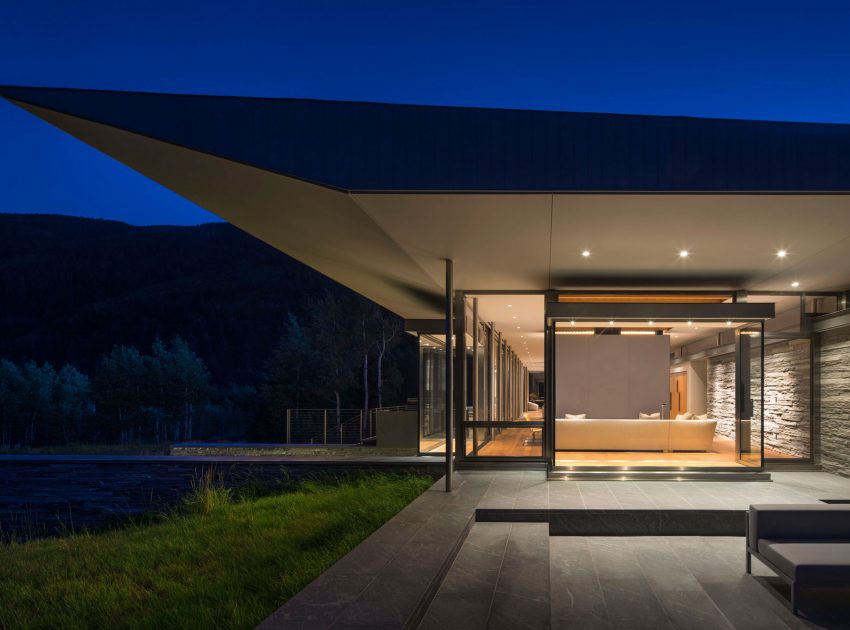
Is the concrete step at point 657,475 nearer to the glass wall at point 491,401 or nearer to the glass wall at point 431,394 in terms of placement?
the glass wall at point 491,401

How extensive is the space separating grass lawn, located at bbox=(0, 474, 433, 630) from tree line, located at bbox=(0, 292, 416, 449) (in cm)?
2514

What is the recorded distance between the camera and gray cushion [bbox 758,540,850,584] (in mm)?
4855

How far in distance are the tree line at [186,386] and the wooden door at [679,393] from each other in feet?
51.9

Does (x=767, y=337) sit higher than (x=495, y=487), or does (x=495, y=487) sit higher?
(x=767, y=337)

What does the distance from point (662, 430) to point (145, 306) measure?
56.2 meters

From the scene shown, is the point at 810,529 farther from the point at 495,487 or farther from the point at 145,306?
the point at 145,306

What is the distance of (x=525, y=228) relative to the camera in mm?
7305

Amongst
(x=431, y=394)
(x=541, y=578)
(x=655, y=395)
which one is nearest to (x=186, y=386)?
(x=431, y=394)

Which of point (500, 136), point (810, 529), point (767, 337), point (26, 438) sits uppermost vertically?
point (500, 136)

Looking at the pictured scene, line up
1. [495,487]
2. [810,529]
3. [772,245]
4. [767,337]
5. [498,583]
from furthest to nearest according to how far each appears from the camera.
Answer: [767,337], [495,487], [772,245], [810,529], [498,583]

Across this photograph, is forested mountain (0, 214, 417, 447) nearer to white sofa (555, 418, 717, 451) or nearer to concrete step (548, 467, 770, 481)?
white sofa (555, 418, 717, 451)

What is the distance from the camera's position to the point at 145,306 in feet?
197

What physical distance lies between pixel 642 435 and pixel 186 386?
106ft

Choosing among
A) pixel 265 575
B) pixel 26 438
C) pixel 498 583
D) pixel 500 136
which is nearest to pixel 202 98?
pixel 500 136
